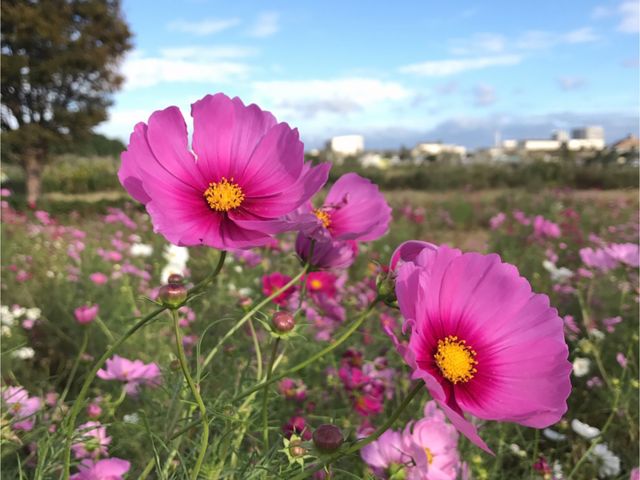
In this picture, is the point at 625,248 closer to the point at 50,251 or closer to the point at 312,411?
the point at 312,411

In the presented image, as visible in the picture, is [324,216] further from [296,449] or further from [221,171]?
[296,449]

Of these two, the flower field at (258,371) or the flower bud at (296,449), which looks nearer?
the flower bud at (296,449)

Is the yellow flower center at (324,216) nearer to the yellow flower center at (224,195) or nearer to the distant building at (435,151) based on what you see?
the yellow flower center at (224,195)

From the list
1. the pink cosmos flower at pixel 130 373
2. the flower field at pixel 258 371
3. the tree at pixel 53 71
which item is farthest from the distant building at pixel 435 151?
the pink cosmos flower at pixel 130 373

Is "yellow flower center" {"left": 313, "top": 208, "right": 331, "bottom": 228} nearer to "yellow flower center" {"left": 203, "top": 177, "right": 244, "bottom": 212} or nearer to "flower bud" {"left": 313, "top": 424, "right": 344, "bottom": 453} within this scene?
"yellow flower center" {"left": 203, "top": 177, "right": 244, "bottom": 212}

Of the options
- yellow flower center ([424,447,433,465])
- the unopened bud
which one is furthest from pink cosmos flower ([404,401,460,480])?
the unopened bud

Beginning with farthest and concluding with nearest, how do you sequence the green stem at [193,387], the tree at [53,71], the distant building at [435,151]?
the distant building at [435,151] → the tree at [53,71] → the green stem at [193,387]

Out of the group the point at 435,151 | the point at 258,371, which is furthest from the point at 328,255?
the point at 435,151
